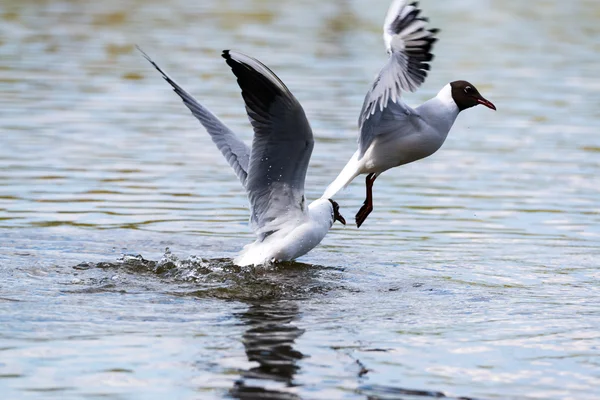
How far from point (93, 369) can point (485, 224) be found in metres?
5.31

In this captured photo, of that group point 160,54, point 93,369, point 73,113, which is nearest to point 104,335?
point 93,369

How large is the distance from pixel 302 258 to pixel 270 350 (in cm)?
298

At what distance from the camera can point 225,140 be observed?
968cm

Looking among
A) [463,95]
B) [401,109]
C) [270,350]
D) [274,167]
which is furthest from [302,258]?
[270,350]

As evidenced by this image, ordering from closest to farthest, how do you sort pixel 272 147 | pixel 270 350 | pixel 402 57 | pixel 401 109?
pixel 270 350, pixel 272 147, pixel 402 57, pixel 401 109

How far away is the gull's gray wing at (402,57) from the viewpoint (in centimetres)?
809

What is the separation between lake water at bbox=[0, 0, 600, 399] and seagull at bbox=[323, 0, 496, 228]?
764 mm

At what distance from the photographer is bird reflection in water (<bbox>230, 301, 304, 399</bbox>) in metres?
5.66

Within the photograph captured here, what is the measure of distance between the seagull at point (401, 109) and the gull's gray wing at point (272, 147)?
47 centimetres

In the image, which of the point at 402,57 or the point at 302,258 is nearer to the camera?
the point at 402,57

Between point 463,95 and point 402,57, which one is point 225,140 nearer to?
point 463,95

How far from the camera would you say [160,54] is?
20.7 metres

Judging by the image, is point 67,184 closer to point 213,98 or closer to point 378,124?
point 378,124

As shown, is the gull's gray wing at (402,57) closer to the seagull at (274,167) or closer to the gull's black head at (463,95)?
the seagull at (274,167)
